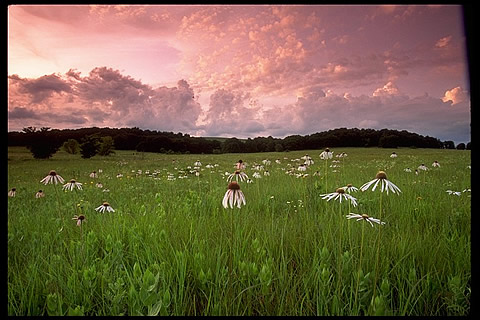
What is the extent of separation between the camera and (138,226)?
3.28 metres

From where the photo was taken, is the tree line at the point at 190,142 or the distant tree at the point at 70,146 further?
the distant tree at the point at 70,146

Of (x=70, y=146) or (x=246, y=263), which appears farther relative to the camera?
(x=70, y=146)

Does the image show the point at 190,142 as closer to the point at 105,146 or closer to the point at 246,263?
the point at 105,146

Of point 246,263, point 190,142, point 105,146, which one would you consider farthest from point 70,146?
point 246,263

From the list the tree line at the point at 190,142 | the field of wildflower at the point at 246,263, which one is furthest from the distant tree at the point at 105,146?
the field of wildflower at the point at 246,263

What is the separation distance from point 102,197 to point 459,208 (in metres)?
6.41

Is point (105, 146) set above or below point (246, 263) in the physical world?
above

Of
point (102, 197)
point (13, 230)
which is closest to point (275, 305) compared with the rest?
point (13, 230)

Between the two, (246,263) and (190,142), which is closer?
(246,263)

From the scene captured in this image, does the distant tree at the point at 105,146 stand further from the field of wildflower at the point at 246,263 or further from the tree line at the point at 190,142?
the field of wildflower at the point at 246,263

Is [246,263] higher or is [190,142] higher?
[190,142]

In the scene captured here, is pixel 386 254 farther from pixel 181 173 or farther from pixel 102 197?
pixel 181 173

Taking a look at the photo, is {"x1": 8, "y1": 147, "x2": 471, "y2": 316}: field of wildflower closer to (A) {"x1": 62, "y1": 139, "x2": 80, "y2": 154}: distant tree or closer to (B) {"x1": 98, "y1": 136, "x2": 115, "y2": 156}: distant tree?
(A) {"x1": 62, "y1": 139, "x2": 80, "y2": 154}: distant tree

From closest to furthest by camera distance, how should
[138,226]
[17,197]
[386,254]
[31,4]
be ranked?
[31,4]
[386,254]
[138,226]
[17,197]
